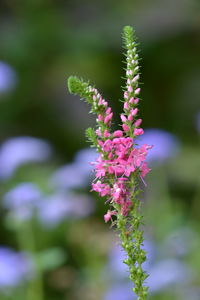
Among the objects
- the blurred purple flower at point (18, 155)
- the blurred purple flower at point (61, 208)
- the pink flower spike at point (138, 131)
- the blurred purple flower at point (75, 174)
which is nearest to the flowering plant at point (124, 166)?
the pink flower spike at point (138, 131)

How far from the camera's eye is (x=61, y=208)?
385cm

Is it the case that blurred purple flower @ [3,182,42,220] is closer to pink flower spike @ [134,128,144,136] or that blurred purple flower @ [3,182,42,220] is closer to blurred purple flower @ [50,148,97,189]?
blurred purple flower @ [50,148,97,189]

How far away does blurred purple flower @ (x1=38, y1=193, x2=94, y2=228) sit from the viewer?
3848 millimetres

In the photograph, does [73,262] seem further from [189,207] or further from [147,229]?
[189,207]

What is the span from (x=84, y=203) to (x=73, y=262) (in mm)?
656

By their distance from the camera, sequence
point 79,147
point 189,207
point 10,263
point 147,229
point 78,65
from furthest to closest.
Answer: point 78,65
point 79,147
point 189,207
point 147,229
point 10,263

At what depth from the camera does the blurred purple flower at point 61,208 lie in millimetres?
3848

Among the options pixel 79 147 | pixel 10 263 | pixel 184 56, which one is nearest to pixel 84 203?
pixel 10 263

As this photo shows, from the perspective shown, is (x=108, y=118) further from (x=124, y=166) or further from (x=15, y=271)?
(x=15, y=271)

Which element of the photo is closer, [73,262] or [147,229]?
[147,229]

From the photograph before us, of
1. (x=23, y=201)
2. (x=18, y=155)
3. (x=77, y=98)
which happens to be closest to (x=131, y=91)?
(x=23, y=201)

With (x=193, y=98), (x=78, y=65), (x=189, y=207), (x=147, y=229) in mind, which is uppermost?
(x=78, y=65)

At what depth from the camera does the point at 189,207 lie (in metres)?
5.42

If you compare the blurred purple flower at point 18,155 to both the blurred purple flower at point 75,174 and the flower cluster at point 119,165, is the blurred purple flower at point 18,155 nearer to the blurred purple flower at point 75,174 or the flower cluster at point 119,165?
the blurred purple flower at point 75,174
